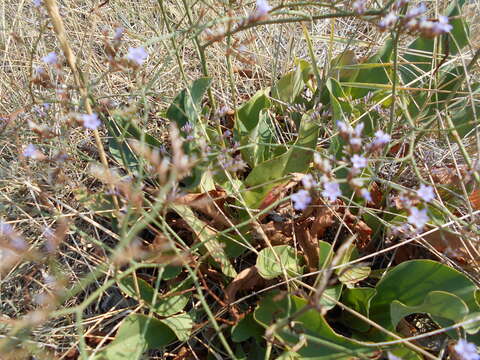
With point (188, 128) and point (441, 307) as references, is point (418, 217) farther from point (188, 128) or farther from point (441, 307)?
point (188, 128)

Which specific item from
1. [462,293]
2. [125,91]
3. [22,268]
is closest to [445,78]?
[462,293]

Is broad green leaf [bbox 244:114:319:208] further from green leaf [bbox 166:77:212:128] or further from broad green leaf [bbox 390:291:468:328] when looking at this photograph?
broad green leaf [bbox 390:291:468:328]

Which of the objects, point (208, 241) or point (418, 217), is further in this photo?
point (208, 241)

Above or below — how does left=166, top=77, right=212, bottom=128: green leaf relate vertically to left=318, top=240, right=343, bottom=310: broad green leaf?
above

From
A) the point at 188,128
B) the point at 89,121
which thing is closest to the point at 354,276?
the point at 188,128

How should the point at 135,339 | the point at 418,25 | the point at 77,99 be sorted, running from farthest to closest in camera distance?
the point at 77,99, the point at 135,339, the point at 418,25

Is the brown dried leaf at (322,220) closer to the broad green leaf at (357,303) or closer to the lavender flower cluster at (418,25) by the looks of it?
the broad green leaf at (357,303)

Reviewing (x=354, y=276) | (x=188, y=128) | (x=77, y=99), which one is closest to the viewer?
(x=354, y=276)

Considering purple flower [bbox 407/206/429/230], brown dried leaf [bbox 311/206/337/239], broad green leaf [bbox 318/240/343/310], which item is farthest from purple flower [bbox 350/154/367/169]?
brown dried leaf [bbox 311/206/337/239]
